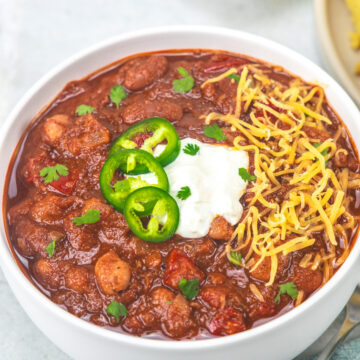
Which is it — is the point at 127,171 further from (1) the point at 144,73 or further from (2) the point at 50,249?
(1) the point at 144,73

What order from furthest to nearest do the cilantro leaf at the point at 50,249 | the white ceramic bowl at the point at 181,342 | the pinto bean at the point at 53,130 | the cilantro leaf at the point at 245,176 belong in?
the pinto bean at the point at 53,130 < the cilantro leaf at the point at 245,176 < the cilantro leaf at the point at 50,249 < the white ceramic bowl at the point at 181,342

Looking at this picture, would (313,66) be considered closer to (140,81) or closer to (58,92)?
(140,81)

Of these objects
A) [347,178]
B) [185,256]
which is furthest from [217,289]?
[347,178]

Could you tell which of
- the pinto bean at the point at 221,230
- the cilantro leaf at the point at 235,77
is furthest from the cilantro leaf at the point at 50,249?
the cilantro leaf at the point at 235,77

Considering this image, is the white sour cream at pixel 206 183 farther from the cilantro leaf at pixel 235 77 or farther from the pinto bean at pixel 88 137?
the cilantro leaf at pixel 235 77

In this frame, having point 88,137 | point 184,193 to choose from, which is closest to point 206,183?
point 184,193
